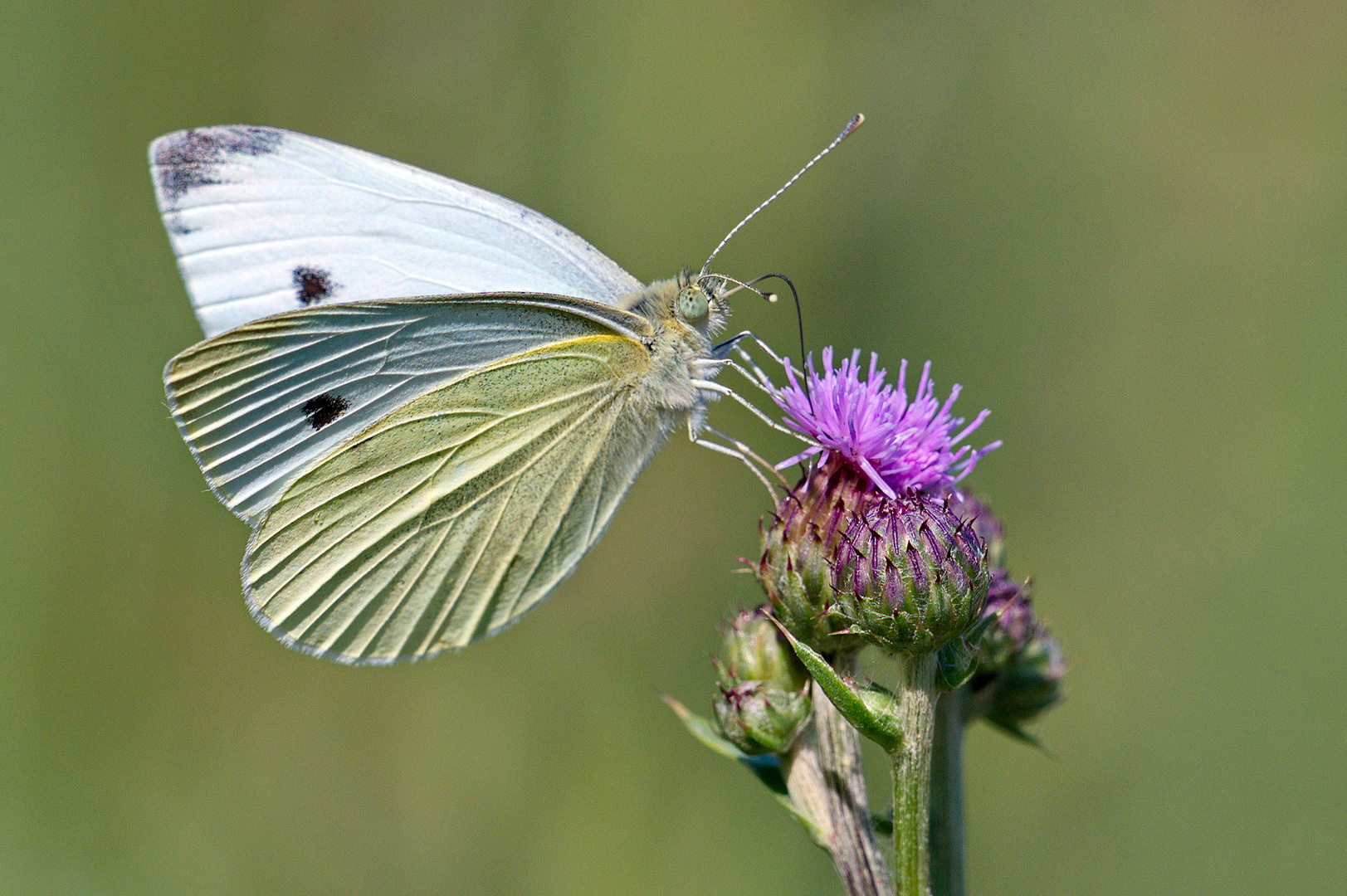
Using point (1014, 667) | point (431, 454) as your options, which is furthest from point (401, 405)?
point (1014, 667)

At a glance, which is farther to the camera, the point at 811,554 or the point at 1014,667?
the point at 1014,667

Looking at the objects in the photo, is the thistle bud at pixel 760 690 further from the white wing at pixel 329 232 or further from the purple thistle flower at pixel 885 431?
the white wing at pixel 329 232

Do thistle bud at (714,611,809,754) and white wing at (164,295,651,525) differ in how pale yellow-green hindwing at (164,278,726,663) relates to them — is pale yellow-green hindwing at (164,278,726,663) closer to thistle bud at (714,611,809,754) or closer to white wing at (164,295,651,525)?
white wing at (164,295,651,525)

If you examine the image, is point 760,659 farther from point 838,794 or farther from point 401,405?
point 401,405

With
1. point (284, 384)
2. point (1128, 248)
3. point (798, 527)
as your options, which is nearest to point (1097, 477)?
point (1128, 248)

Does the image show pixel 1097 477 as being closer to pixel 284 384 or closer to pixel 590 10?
pixel 590 10
